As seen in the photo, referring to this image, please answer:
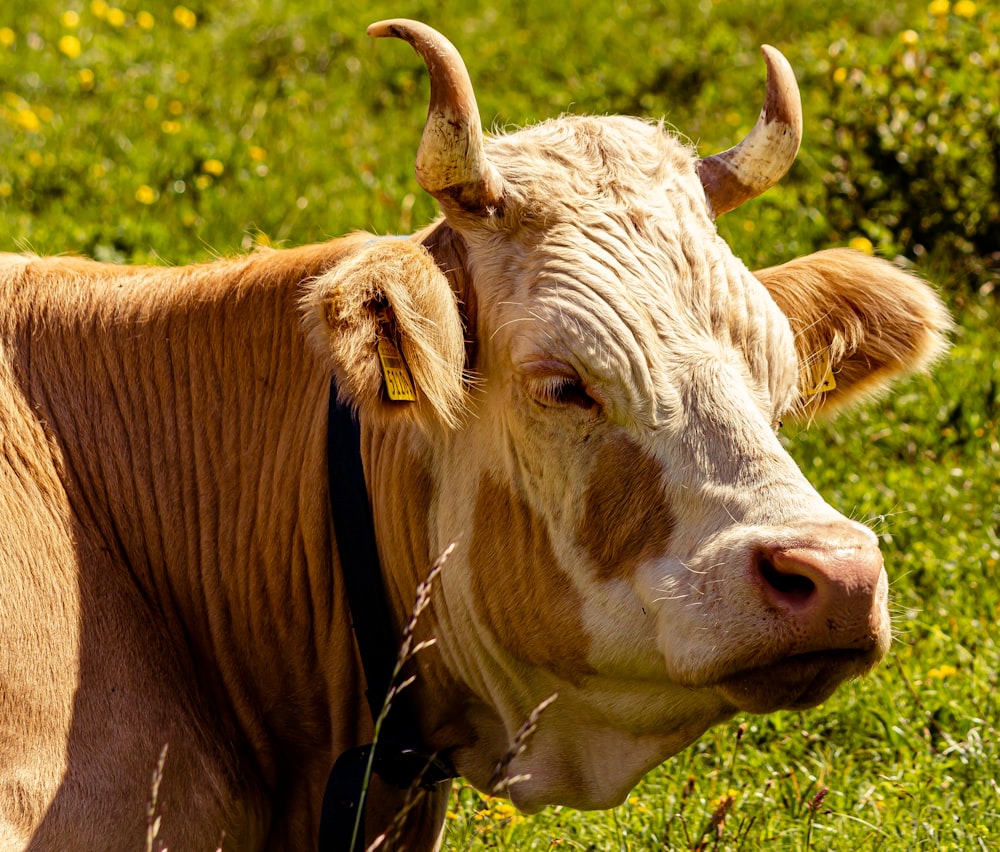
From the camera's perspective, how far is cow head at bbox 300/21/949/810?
3070 millimetres

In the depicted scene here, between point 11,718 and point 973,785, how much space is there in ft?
9.67

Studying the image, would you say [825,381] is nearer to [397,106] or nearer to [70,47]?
[397,106]

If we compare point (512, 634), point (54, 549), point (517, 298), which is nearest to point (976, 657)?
point (512, 634)

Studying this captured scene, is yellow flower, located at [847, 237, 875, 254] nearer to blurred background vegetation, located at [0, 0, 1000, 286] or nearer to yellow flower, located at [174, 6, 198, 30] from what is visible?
blurred background vegetation, located at [0, 0, 1000, 286]

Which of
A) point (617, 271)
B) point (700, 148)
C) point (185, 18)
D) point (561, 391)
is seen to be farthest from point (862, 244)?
point (185, 18)

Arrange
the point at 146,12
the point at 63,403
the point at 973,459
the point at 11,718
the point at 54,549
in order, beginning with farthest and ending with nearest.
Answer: the point at 146,12 < the point at 973,459 < the point at 63,403 < the point at 54,549 < the point at 11,718

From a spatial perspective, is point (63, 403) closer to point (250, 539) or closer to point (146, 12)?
point (250, 539)

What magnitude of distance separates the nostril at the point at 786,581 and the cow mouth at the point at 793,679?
15 cm

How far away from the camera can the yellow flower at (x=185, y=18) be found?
9.48 metres

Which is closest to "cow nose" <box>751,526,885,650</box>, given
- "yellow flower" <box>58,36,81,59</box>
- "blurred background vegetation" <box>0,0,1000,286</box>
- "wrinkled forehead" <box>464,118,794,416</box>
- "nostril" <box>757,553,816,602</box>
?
"nostril" <box>757,553,816,602</box>

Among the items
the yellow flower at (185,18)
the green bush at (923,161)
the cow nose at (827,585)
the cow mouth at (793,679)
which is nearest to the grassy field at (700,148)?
the yellow flower at (185,18)

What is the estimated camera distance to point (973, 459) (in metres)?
6.06

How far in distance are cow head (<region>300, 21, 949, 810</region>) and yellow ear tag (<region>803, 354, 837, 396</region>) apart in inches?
17.6

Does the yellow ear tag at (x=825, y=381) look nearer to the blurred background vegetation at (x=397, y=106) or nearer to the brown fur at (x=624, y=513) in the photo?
the brown fur at (x=624, y=513)
